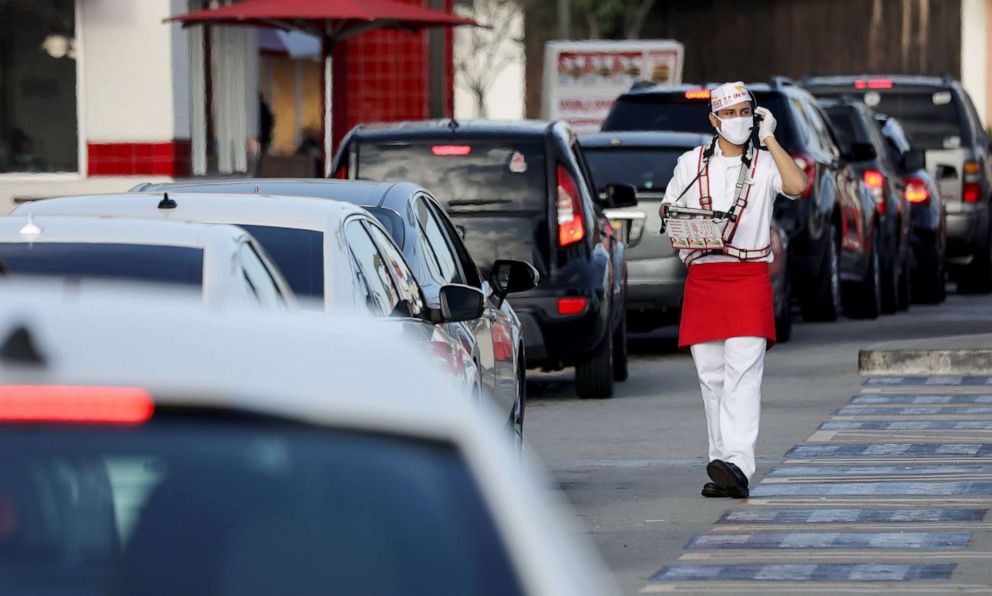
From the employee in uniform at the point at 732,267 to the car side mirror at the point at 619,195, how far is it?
4.64 meters

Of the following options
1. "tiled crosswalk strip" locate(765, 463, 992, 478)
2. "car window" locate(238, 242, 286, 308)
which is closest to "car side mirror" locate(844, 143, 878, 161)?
"tiled crosswalk strip" locate(765, 463, 992, 478)

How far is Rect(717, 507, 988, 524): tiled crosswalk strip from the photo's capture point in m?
8.68

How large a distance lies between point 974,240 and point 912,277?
113cm

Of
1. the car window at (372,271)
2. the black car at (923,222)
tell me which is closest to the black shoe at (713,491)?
the car window at (372,271)

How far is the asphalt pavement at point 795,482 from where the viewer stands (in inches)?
301

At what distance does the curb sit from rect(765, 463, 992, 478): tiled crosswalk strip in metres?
4.35

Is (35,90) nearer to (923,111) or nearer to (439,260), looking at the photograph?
(923,111)

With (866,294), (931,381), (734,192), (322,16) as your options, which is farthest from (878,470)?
(322,16)

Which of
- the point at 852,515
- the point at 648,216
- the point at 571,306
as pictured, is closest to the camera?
the point at 852,515

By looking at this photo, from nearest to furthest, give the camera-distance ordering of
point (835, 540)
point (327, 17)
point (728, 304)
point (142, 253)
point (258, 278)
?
point (258, 278) → point (142, 253) → point (835, 540) → point (728, 304) → point (327, 17)

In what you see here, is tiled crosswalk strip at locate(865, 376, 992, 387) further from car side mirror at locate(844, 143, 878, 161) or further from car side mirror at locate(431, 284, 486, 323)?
car side mirror at locate(431, 284, 486, 323)

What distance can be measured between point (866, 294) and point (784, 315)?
314cm

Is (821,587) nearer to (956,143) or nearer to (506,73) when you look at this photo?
(956,143)

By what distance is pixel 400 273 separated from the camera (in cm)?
816
